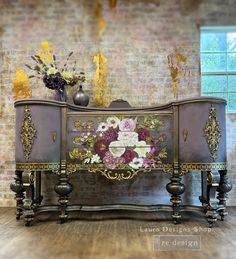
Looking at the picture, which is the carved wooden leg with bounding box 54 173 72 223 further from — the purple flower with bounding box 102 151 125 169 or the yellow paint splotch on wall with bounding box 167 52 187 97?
the yellow paint splotch on wall with bounding box 167 52 187 97

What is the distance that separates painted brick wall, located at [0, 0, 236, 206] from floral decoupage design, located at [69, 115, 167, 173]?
87cm

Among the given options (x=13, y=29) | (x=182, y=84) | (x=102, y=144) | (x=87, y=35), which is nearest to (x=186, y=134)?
A: (x=102, y=144)

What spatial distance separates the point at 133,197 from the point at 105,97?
117 cm

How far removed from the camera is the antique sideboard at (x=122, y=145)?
2.73 metres

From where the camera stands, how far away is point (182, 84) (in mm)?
3693

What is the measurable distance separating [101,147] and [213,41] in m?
1.99

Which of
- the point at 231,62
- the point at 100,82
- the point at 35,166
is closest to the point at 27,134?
the point at 35,166

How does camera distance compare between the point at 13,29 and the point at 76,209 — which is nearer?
the point at 76,209

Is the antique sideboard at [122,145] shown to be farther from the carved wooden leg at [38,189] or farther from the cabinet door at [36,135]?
the carved wooden leg at [38,189]

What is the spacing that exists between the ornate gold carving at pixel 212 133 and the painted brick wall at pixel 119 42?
99cm

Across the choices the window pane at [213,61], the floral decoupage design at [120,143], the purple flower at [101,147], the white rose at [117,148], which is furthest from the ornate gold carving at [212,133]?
the window pane at [213,61]

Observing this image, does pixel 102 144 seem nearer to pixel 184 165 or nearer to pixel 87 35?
pixel 184 165

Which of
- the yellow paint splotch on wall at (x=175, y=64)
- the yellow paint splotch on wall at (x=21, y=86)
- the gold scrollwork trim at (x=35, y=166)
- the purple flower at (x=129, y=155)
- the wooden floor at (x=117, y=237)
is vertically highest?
the yellow paint splotch on wall at (x=175, y=64)

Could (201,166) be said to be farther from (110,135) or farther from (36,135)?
(36,135)
